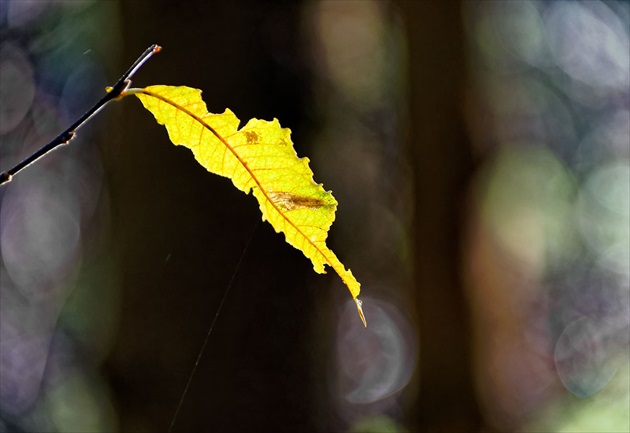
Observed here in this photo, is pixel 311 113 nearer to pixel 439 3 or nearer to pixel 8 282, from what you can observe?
pixel 439 3

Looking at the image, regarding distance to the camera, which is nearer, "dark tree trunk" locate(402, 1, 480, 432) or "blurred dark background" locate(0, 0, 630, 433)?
"blurred dark background" locate(0, 0, 630, 433)

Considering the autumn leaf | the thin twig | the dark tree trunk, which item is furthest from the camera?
the dark tree trunk

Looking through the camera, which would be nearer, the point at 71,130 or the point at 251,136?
the point at 71,130

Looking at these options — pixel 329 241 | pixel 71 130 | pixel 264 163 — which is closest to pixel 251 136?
pixel 264 163

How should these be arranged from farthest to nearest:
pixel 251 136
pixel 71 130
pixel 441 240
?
→ pixel 441 240 → pixel 251 136 → pixel 71 130

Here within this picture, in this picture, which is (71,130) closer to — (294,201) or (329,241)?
(294,201)

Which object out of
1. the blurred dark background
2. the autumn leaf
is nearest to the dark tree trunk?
the blurred dark background

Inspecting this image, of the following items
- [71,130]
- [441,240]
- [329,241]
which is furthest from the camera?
[441,240]

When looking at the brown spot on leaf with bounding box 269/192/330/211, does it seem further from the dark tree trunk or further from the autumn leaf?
the dark tree trunk
